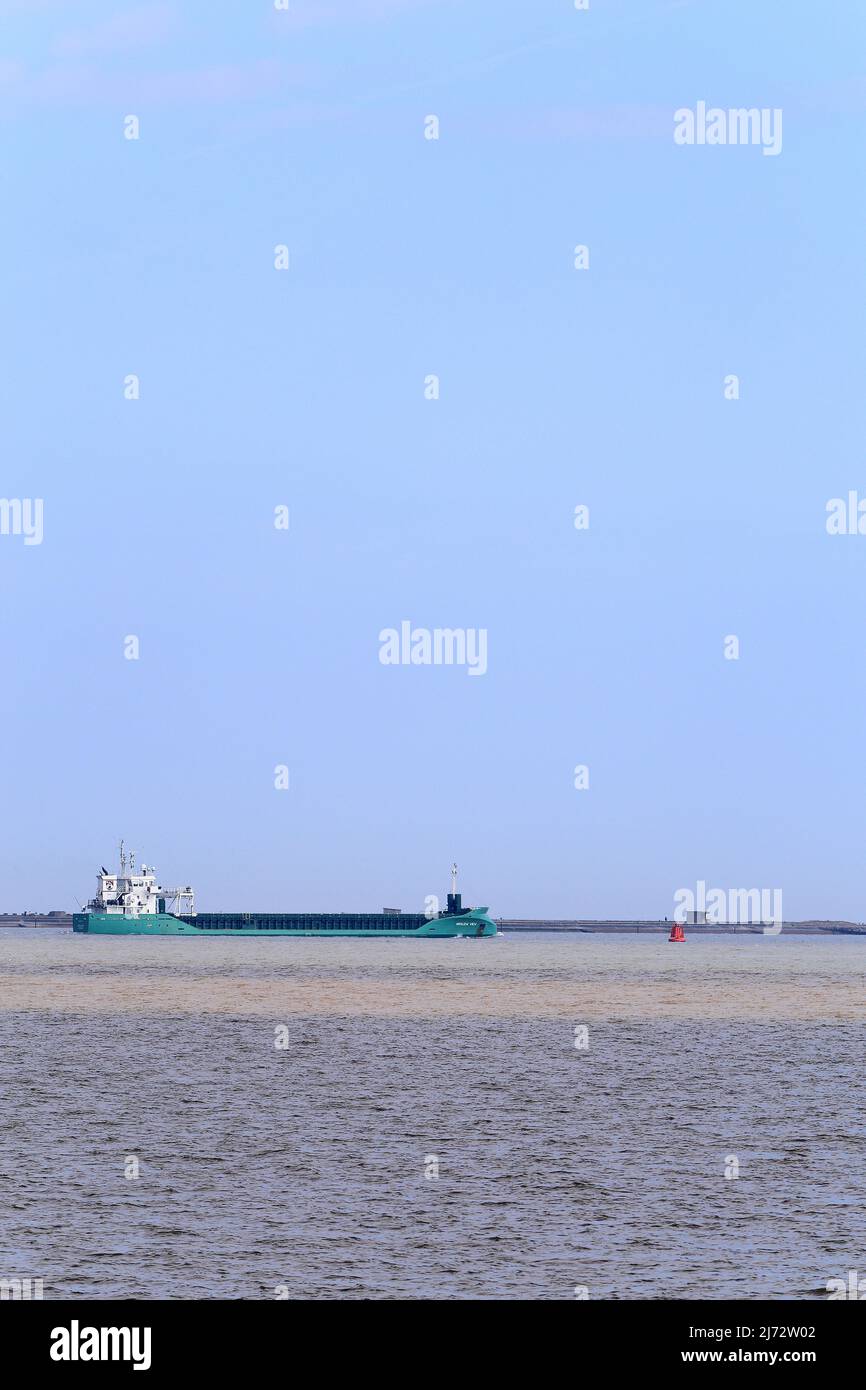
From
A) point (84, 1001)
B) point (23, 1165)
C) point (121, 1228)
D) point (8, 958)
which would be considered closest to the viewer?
point (121, 1228)

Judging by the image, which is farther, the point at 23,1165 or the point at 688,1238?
the point at 23,1165

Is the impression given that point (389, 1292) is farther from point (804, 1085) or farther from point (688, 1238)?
point (804, 1085)

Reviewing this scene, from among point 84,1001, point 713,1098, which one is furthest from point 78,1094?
point 84,1001

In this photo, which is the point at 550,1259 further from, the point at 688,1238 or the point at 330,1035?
the point at 330,1035
